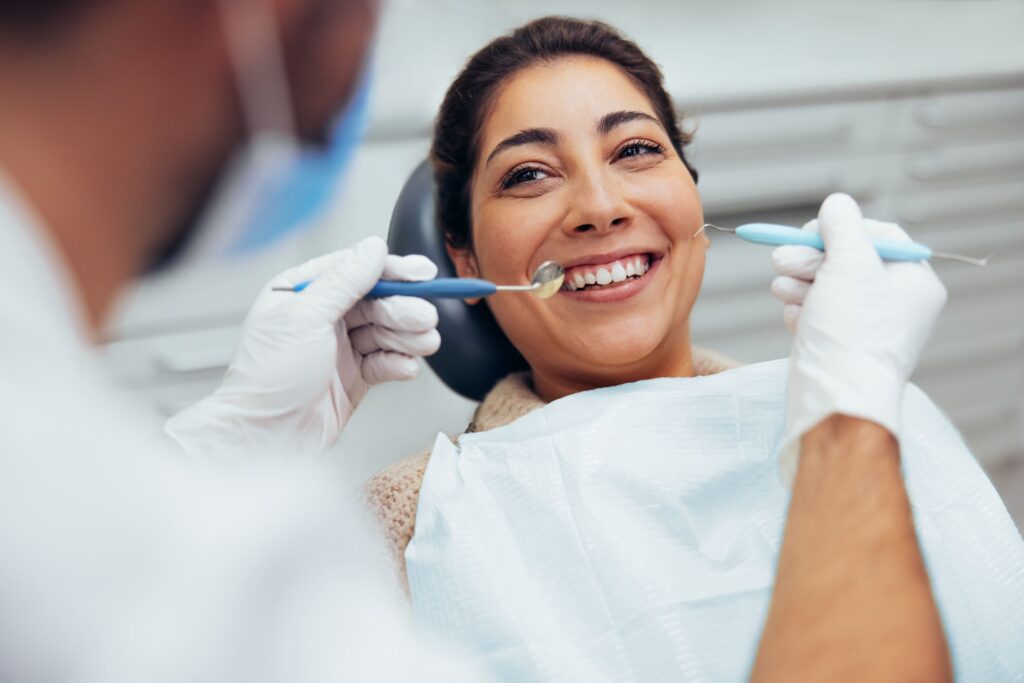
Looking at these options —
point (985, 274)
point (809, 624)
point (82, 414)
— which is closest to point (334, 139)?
point (82, 414)

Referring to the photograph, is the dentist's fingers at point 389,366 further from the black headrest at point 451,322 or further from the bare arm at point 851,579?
the bare arm at point 851,579

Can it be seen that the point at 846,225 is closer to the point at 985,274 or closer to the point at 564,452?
the point at 564,452

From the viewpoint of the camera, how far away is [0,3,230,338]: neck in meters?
0.36

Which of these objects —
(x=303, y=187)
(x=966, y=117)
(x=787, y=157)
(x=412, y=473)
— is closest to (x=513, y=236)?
(x=412, y=473)

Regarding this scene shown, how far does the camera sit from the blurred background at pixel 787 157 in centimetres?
170

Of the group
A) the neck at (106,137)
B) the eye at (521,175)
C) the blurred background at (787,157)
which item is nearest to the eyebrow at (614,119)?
the eye at (521,175)

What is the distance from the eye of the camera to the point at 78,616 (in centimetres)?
42

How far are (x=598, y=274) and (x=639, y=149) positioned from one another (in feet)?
0.68

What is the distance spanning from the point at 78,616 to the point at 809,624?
570 millimetres

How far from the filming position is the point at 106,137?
37cm

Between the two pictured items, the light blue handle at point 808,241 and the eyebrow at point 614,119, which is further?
the eyebrow at point 614,119

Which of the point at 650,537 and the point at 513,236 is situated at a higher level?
the point at 513,236

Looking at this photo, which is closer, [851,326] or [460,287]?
[851,326]

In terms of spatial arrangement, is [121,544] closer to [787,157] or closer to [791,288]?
[791,288]
